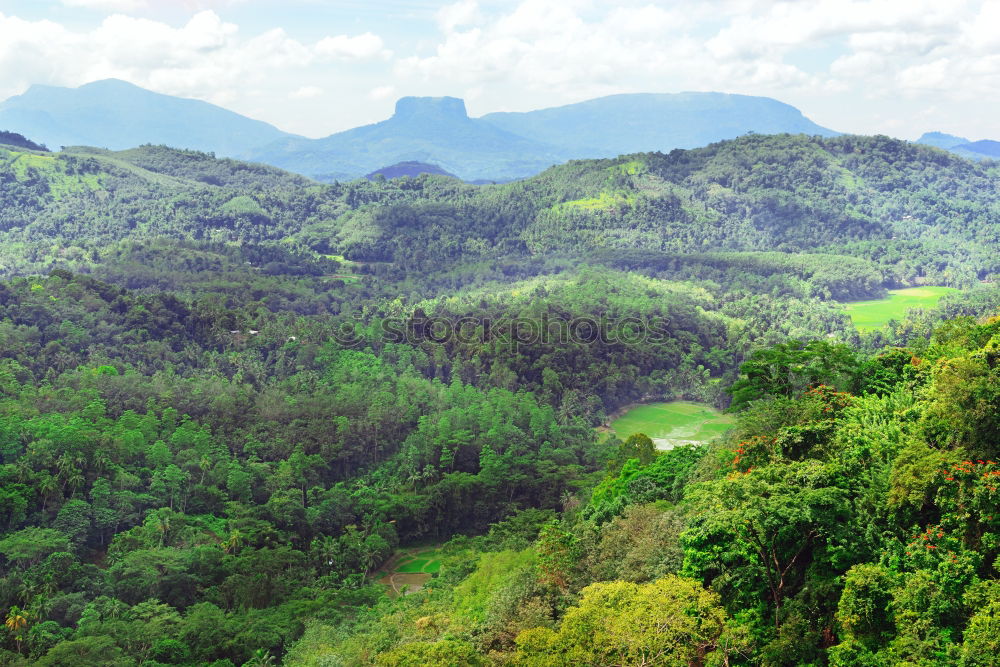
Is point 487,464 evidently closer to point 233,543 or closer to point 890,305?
point 233,543

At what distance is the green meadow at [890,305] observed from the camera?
10674cm

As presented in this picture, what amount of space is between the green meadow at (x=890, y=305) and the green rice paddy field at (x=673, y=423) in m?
36.1

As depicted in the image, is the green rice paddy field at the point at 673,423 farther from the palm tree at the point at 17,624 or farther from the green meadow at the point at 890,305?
the palm tree at the point at 17,624

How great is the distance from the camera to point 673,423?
231 ft

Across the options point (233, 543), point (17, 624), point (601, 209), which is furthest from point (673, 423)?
point (601, 209)

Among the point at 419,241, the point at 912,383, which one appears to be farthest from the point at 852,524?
the point at 419,241

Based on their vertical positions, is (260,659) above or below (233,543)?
below

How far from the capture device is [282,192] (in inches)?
7554

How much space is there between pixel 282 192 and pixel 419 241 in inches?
2244

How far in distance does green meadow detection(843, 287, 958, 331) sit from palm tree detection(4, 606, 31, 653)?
9350 centimetres

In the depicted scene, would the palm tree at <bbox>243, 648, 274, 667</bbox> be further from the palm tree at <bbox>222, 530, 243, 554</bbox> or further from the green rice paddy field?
the green rice paddy field

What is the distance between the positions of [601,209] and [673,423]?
92.2 meters

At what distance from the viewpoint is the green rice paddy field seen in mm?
65250

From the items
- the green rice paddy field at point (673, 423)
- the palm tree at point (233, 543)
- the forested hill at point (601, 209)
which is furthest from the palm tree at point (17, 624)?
the forested hill at point (601, 209)
